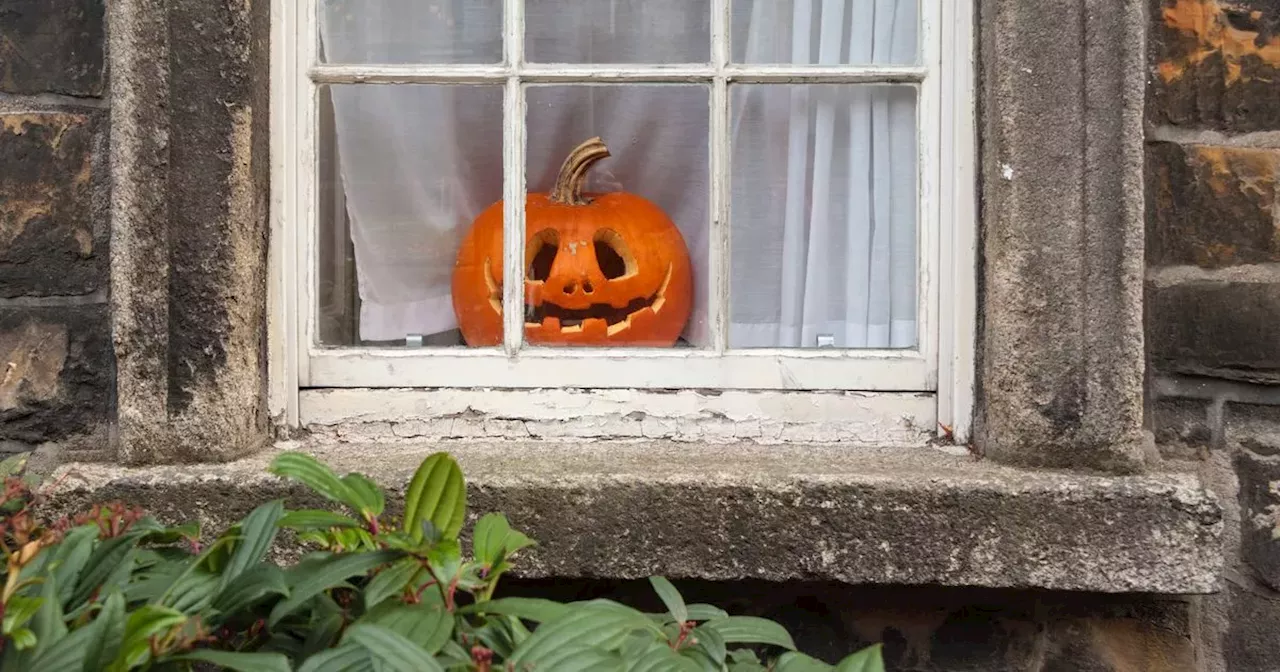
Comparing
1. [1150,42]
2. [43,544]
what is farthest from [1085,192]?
[43,544]

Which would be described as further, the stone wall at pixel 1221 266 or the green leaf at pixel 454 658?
the stone wall at pixel 1221 266

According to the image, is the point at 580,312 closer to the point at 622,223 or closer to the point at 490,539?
the point at 622,223

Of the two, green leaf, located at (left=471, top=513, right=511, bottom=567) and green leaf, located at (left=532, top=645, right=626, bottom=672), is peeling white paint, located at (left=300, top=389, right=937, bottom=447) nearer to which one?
green leaf, located at (left=471, top=513, right=511, bottom=567)

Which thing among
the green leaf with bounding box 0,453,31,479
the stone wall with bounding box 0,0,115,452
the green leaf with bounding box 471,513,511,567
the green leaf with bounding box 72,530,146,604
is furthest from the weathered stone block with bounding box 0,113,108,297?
the green leaf with bounding box 471,513,511,567

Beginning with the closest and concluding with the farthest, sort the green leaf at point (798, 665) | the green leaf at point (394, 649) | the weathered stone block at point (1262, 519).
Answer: the green leaf at point (394, 649) → the green leaf at point (798, 665) → the weathered stone block at point (1262, 519)

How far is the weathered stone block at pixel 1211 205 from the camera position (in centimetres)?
155

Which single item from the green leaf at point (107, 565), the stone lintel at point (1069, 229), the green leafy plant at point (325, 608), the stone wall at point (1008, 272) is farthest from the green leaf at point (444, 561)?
the stone lintel at point (1069, 229)

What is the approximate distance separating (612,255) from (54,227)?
91cm

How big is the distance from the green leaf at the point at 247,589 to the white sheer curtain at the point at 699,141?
840 mm

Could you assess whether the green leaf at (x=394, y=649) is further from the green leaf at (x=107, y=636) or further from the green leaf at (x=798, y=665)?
the green leaf at (x=798, y=665)

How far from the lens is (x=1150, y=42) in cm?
156

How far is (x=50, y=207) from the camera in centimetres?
157

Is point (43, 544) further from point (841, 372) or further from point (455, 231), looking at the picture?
point (841, 372)

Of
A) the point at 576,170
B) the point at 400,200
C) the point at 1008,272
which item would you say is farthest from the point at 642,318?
the point at 1008,272
